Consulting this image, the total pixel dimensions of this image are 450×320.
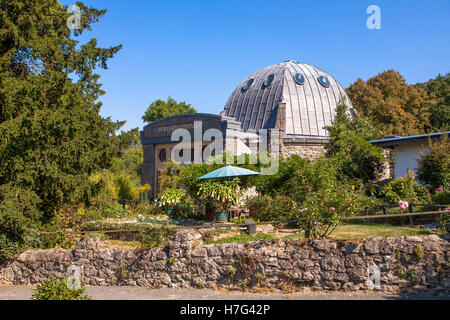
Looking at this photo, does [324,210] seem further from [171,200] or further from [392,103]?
[392,103]

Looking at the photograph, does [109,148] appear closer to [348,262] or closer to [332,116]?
[348,262]

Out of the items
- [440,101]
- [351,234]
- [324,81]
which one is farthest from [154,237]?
[440,101]

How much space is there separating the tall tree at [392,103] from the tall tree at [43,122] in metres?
20.0

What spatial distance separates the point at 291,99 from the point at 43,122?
16.9 metres

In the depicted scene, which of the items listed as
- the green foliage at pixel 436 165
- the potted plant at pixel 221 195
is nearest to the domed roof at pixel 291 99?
the green foliage at pixel 436 165

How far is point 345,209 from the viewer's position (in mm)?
7297

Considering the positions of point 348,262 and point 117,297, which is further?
point 117,297

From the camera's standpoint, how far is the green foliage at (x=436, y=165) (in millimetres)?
12109

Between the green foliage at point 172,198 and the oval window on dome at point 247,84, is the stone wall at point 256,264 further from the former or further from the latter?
the oval window on dome at point 247,84

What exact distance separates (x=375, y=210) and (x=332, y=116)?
1203 centimetres

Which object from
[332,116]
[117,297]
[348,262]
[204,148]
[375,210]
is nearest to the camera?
[348,262]

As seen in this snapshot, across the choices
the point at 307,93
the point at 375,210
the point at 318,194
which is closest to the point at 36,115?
the point at 318,194

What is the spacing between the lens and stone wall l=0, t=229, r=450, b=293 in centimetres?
609

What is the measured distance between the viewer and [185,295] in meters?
6.91
